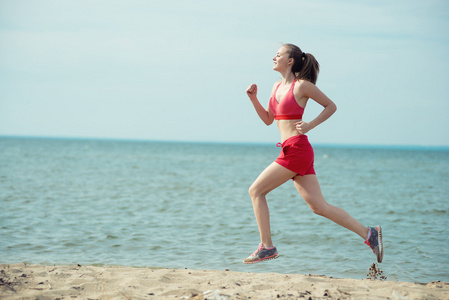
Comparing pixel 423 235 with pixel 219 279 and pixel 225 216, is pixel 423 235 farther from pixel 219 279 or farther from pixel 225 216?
pixel 219 279

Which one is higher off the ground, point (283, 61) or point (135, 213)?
point (283, 61)

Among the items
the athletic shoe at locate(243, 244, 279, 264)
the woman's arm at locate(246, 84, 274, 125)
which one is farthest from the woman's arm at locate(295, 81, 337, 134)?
the athletic shoe at locate(243, 244, 279, 264)

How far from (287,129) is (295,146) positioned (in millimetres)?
216

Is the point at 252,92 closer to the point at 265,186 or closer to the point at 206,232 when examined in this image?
the point at 265,186

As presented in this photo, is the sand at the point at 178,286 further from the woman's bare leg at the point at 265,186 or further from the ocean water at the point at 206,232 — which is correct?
the ocean water at the point at 206,232

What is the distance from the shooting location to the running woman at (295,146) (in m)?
4.60

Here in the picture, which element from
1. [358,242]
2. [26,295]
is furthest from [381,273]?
[26,295]

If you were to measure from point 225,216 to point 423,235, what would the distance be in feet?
14.4

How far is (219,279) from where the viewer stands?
5055mm

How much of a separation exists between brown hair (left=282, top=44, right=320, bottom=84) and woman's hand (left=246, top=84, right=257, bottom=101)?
464mm

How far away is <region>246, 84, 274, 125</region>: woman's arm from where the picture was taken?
16.4 ft

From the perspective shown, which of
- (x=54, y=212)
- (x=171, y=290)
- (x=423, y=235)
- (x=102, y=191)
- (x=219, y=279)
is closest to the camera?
(x=171, y=290)

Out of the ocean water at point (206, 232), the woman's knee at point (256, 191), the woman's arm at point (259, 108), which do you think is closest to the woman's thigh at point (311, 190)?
the woman's knee at point (256, 191)

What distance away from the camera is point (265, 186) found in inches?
183
